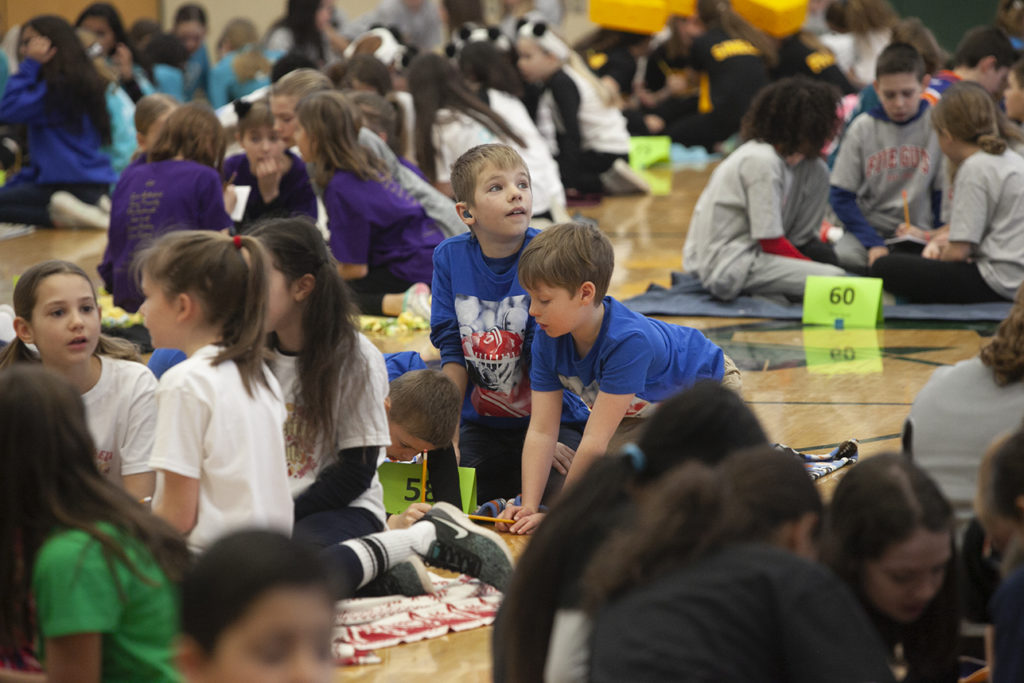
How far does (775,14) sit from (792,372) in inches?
238

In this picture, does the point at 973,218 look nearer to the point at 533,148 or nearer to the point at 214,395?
the point at 533,148

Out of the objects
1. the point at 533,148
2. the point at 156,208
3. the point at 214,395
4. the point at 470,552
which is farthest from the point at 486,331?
the point at 533,148

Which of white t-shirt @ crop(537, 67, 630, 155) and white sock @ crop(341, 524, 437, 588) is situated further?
white t-shirt @ crop(537, 67, 630, 155)

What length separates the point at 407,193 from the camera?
523cm

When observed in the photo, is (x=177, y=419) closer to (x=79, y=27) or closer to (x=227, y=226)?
(x=227, y=226)

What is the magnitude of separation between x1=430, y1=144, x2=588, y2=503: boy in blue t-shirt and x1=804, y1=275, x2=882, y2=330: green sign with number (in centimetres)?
196

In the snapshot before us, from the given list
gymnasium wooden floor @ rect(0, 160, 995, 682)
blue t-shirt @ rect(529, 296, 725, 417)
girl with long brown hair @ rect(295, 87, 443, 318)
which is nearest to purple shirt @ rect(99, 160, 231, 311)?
girl with long brown hair @ rect(295, 87, 443, 318)

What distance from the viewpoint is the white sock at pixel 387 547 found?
101 inches

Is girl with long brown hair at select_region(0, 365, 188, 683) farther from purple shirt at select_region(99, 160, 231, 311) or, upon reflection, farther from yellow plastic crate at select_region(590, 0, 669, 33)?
yellow plastic crate at select_region(590, 0, 669, 33)

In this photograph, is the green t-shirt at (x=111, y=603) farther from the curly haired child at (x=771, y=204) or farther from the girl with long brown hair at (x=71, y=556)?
the curly haired child at (x=771, y=204)

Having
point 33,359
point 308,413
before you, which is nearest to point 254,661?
point 308,413

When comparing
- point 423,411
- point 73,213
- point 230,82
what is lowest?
point 73,213

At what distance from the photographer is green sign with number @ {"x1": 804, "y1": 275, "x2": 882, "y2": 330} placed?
16.5ft

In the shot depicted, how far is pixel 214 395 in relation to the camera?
217 cm
